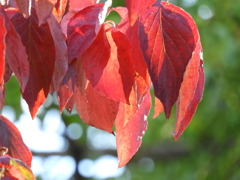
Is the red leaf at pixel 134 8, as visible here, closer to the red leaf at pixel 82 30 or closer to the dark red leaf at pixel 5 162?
the red leaf at pixel 82 30

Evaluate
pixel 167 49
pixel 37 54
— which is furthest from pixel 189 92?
pixel 37 54

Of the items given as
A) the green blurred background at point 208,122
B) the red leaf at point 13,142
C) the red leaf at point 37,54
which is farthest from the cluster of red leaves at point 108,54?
the green blurred background at point 208,122

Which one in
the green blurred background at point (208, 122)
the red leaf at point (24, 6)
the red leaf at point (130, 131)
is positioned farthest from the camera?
the green blurred background at point (208, 122)

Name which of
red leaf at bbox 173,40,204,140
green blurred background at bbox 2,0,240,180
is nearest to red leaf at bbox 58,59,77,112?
red leaf at bbox 173,40,204,140

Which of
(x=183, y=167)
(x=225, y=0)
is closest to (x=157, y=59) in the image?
(x=225, y=0)

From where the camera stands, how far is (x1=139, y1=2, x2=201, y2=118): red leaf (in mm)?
723

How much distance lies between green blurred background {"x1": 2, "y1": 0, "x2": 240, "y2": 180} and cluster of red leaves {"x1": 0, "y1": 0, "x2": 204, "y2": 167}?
3043 mm

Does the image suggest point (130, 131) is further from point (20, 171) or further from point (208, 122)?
point (208, 122)

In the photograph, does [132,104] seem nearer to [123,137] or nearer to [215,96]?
[123,137]

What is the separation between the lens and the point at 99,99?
0.82m

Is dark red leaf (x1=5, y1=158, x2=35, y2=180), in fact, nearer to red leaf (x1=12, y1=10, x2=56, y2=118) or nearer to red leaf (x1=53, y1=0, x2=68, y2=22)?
red leaf (x1=12, y1=10, x2=56, y2=118)

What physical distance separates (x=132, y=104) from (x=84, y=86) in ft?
0.20

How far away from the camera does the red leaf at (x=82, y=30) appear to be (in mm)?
747

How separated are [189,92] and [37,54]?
0.18 m
